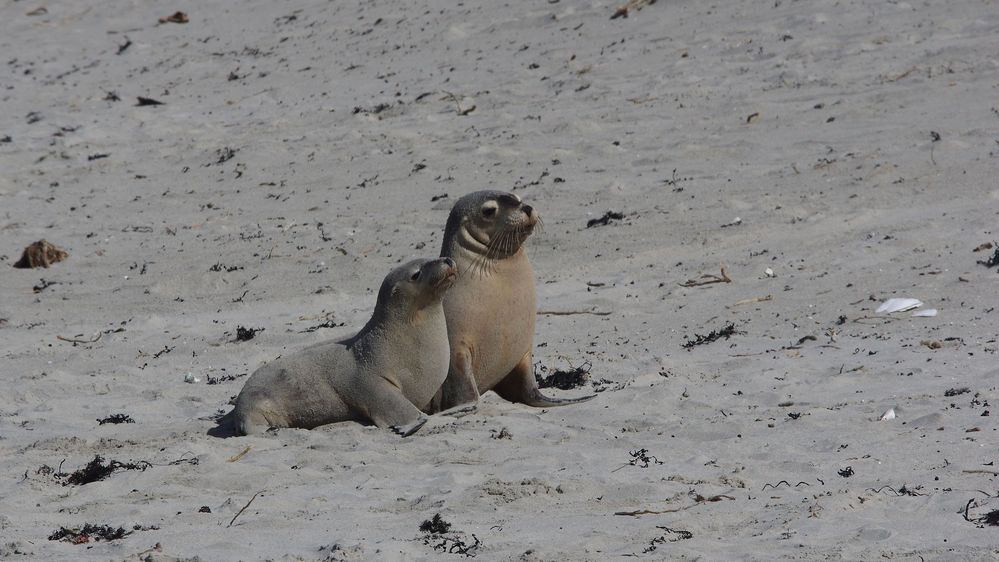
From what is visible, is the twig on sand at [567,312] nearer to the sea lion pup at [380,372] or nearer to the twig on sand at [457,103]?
the sea lion pup at [380,372]

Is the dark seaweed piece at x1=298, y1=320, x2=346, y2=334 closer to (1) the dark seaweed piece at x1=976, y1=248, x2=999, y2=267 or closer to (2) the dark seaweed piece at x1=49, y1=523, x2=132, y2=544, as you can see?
(2) the dark seaweed piece at x1=49, y1=523, x2=132, y2=544

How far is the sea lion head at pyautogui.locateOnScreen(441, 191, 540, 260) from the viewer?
6.40 meters

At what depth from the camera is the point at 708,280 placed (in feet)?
28.1

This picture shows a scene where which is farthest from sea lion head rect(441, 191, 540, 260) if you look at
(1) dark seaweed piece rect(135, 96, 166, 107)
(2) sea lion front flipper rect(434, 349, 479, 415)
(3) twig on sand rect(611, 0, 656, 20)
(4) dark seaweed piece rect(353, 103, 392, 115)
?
(1) dark seaweed piece rect(135, 96, 166, 107)

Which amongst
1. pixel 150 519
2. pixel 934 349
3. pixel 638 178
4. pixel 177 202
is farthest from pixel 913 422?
pixel 177 202

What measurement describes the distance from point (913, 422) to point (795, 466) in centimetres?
78

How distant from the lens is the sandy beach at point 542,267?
14.6 ft

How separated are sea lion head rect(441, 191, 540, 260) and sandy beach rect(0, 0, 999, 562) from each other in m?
0.79

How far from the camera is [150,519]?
452cm

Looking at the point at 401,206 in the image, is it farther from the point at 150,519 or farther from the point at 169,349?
the point at 150,519

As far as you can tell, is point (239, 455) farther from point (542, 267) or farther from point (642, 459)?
point (542, 267)

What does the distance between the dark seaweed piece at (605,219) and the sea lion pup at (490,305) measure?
3361mm

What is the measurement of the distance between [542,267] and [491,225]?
2.96 metres

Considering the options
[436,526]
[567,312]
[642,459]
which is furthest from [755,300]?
[436,526]
